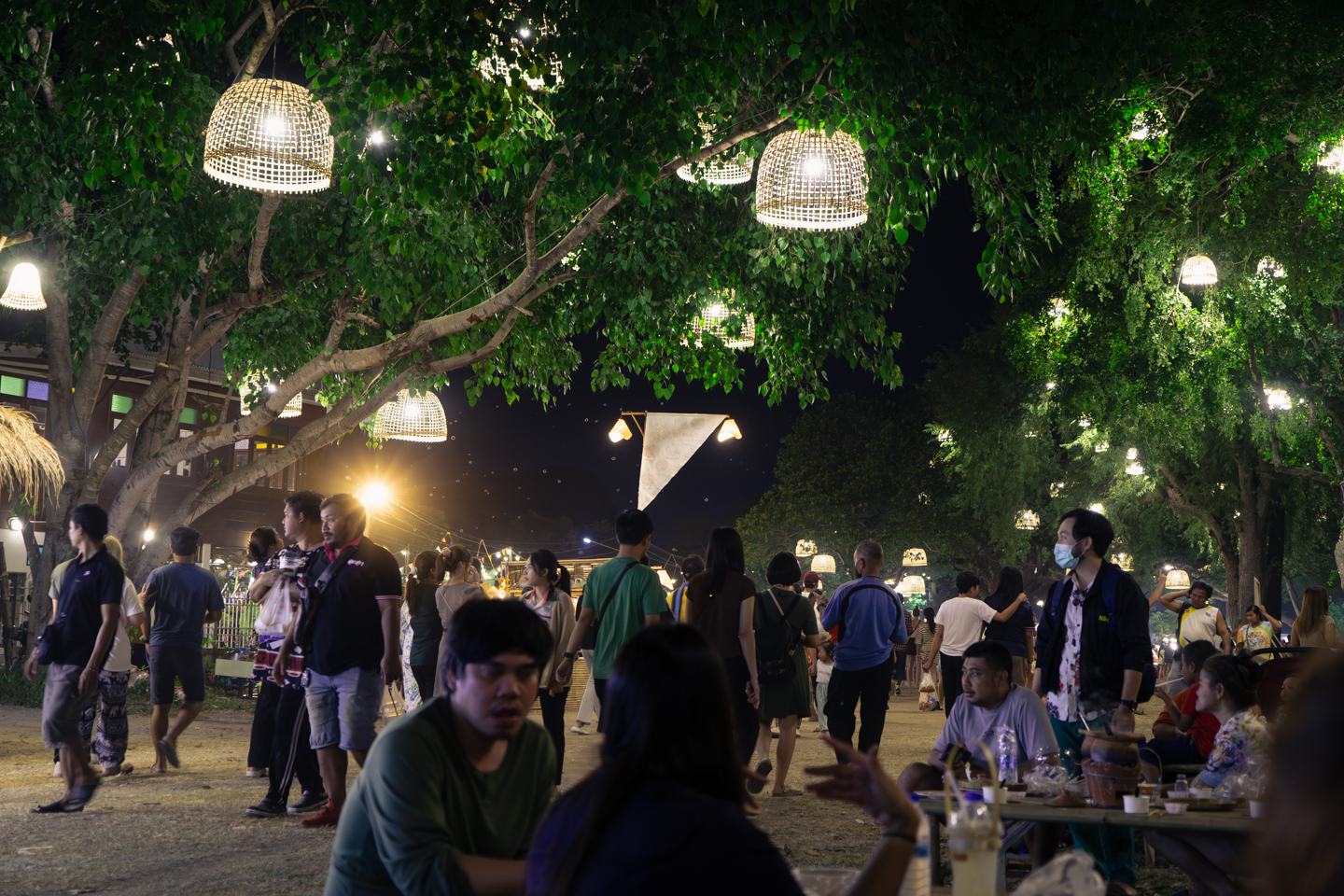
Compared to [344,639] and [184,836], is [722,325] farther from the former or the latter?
[184,836]

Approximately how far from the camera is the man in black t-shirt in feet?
21.6

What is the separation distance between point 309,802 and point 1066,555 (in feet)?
17.9

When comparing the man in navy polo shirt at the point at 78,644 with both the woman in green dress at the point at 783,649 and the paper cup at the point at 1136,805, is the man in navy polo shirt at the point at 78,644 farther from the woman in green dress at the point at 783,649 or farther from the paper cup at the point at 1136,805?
the paper cup at the point at 1136,805

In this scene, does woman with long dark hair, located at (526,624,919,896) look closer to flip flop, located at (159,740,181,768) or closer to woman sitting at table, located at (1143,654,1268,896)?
woman sitting at table, located at (1143,654,1268,896)

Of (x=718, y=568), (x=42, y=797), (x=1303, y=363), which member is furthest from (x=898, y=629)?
(x=1303, y=363)

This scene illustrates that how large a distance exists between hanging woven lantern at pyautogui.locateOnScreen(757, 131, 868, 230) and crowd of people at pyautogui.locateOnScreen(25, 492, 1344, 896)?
2531 millimetres

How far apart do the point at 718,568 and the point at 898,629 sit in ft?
4.96

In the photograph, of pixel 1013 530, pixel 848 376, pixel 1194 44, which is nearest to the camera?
pixel 1194 44

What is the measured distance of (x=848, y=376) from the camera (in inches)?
1860

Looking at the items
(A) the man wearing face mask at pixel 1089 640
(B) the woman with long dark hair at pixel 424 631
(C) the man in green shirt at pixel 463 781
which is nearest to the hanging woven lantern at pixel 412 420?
(B) the woman with long dark hair at pixel 424 631

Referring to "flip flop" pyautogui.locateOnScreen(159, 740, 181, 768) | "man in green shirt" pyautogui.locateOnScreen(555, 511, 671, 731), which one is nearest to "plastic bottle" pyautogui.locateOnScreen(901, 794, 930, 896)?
"man in green shirt" pyautogui.locateOnScreen(555, 511, 671, 731)

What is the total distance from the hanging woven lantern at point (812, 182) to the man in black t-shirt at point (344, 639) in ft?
12.4

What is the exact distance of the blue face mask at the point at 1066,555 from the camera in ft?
20.0

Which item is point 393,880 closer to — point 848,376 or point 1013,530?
point 1013,530
